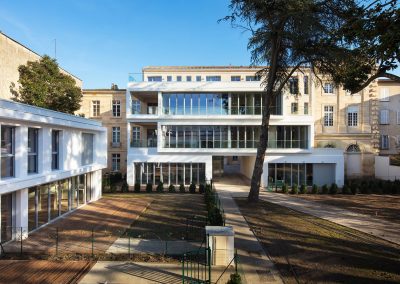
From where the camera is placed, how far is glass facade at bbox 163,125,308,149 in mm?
29156

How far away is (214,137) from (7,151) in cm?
1960

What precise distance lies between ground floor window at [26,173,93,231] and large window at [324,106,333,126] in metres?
25.0

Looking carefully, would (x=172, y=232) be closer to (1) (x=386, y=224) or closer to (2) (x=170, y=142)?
(1) (x=386, y=224)

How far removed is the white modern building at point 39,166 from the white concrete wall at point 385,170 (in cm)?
2795

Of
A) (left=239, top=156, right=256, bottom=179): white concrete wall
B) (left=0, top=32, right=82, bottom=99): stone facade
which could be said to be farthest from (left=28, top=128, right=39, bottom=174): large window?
(left=239, top=156, right=256, bottom=179): white concrete wall

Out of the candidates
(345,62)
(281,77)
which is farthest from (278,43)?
(345,62)

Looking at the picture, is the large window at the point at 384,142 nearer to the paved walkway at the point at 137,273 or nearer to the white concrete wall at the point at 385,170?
the white concrete wall at the point at 385,170

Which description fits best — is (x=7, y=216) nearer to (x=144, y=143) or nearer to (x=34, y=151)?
(x=34, y=151)

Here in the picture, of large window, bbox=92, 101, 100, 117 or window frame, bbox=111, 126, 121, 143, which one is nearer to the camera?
window frame, bbox=111, 126, 121, 143

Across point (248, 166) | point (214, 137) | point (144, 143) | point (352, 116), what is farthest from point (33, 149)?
point (352, 116)

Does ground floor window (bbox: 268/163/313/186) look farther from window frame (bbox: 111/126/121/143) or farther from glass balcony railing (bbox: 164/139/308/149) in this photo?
window frame (bbox: 111/126/121/143)

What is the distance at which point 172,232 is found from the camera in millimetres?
13383

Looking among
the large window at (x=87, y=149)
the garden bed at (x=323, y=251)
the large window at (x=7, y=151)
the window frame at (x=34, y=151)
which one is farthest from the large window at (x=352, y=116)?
the large window at (x=7, y=151)

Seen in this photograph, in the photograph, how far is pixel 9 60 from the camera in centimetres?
2203
